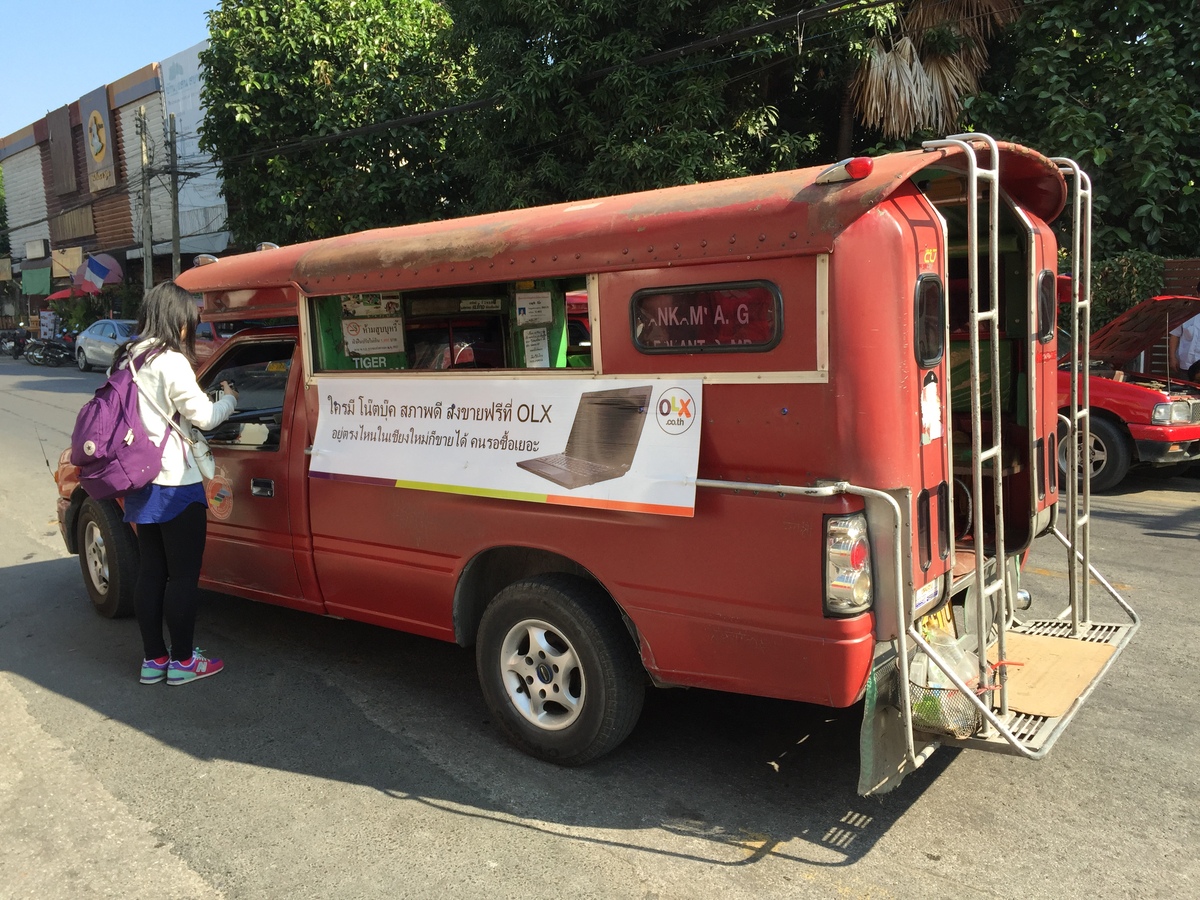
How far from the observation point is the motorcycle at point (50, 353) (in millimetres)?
29703

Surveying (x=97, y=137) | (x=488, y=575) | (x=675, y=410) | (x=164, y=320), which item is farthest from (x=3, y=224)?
(x=675, y=410)

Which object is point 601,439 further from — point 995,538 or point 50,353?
point 50,353

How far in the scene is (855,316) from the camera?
299 cm

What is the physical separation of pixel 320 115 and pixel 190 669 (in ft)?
40.7

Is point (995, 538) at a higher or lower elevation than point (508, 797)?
higher

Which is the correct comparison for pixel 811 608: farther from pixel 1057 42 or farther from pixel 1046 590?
pixel 1057 42

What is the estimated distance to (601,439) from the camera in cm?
351

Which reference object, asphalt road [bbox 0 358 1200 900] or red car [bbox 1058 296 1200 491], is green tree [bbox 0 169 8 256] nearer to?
asphalt road [bbox 0 358 1200 900]

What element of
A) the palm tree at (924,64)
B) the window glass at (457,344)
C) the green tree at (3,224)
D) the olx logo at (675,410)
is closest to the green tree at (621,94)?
the palm tree at (924,64)

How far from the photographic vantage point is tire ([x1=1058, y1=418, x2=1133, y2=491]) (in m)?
8.81

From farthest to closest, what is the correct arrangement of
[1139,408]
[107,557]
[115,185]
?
[115,185] → [1139,408] → [107,557]

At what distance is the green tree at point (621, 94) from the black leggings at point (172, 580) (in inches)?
307

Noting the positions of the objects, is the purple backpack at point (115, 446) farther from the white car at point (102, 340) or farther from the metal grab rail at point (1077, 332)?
the white car at point (102, 340)

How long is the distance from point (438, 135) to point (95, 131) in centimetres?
2189
